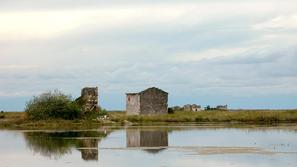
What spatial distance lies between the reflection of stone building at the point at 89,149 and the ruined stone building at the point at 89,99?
28413mm

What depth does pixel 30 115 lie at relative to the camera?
216 ft

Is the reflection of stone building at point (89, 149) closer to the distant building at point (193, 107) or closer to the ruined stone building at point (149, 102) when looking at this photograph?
the ruined stone building at point (149, 102)

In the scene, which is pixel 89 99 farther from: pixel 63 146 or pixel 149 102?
pixel 63 146

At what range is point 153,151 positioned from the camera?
106 feet

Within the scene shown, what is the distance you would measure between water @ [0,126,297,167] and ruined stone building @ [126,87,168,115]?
95.9ft

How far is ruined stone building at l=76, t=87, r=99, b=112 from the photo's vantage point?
2694 inches

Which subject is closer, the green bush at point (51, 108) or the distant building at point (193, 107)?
the green bush at point (51, 108)

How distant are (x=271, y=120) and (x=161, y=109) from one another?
12.9 metres

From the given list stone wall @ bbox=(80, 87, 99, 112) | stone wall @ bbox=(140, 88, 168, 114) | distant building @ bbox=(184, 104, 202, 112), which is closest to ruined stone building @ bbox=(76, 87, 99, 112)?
stone wall @ bbox=(80, 87, 99, 112)

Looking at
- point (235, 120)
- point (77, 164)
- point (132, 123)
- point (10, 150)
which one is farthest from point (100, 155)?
point (235, 120)

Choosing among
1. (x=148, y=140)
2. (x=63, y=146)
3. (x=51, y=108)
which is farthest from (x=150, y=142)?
(x=51, y=108)

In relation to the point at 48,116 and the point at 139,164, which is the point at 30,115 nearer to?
the point at 48,116

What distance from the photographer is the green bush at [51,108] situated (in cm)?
6506

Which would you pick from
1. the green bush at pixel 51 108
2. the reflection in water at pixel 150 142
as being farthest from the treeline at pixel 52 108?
the reflection in water at pixel 150 142
